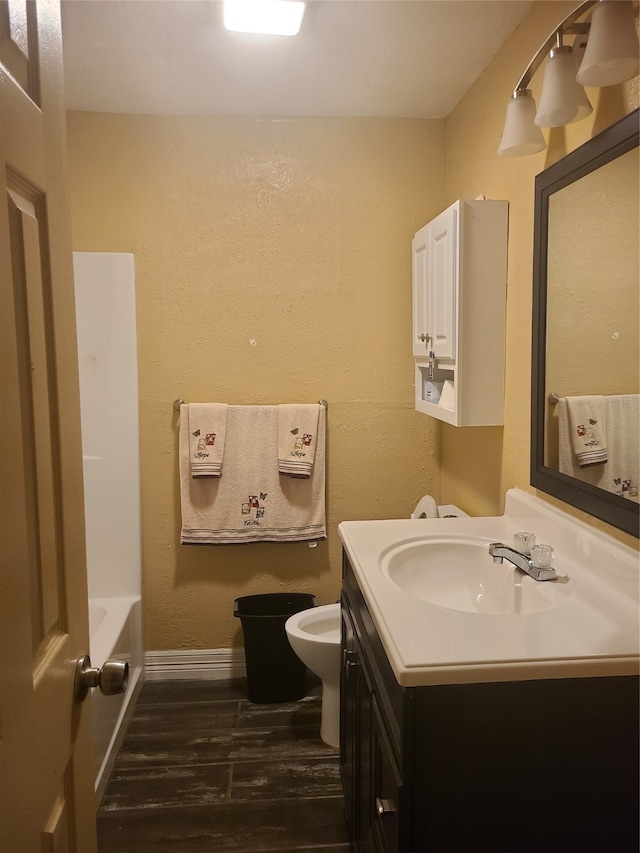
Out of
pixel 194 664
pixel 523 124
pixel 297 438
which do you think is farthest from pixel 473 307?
pixel 194 664

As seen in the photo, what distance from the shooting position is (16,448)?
2.24 feet

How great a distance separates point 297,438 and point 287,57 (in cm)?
139

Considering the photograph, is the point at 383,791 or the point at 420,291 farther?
the point at 420,291

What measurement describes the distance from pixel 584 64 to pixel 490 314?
845 millimetres

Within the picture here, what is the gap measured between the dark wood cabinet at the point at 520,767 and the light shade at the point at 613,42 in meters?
1.13

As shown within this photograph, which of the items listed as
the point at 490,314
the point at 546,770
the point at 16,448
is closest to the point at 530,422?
the point at 490,314

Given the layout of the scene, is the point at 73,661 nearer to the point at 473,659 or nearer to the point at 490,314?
the point at 473,659

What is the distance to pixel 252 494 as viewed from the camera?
2691mm

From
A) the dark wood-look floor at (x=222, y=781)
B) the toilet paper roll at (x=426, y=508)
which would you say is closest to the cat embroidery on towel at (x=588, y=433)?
the toilet paper roll at (x=426, y=508)

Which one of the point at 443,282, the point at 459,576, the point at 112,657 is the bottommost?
the point at 112,657

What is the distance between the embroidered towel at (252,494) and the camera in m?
2.66

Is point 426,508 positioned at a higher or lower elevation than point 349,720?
higher

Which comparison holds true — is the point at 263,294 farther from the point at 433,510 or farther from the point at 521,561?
the point at 521,561

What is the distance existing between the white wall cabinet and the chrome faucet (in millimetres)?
560
